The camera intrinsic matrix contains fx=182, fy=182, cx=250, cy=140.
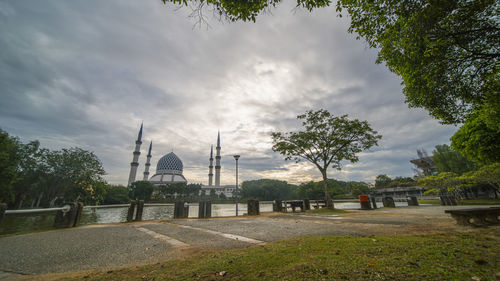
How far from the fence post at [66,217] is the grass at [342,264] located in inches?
289

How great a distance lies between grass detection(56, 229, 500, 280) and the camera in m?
1.95

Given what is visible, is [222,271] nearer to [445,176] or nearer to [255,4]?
[255,4]

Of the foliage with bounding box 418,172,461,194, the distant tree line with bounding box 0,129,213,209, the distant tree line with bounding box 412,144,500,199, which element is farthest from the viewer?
the distant tree line with bounding box 0,129,213,209

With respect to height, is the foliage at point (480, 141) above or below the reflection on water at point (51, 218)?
above

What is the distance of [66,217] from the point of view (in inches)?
304

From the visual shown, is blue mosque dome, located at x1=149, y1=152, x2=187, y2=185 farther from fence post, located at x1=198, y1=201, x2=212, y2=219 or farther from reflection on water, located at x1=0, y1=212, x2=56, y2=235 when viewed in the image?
fence post, located at x1=198, y1=201, x2=212, y2=219

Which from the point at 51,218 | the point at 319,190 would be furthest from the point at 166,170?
the point at 51,218

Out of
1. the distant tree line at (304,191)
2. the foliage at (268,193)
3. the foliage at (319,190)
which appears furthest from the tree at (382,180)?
the foliage at (268,193)

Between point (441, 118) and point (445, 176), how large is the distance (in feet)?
55.7

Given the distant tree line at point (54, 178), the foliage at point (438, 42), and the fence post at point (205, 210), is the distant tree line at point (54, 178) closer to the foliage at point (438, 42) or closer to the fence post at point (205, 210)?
the fence post at point (205, 210)

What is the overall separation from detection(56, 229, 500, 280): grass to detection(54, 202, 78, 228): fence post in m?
7.34

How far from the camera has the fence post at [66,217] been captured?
300 inches

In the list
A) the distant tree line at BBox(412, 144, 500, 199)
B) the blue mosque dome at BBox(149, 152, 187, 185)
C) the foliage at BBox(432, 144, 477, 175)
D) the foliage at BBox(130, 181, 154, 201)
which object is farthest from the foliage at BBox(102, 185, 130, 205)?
the foliage at BBox(432, 144, 477, 175)

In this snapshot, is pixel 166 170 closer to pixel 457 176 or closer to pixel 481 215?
pixel 457 176
